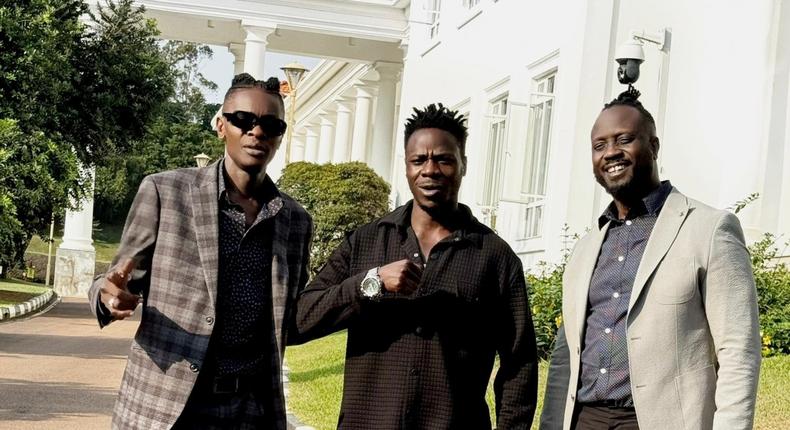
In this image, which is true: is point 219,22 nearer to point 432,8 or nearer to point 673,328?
point 432,8

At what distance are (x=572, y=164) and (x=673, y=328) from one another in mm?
12299

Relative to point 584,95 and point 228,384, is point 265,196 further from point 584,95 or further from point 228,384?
point 584,95

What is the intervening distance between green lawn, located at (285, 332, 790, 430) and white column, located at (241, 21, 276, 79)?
1522cm

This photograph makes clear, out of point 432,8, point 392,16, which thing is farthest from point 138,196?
point 392,16

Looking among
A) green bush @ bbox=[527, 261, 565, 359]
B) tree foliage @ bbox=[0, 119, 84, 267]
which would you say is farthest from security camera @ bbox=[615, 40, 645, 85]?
tree foliage @ bbox=[0, 119, 84, 267]

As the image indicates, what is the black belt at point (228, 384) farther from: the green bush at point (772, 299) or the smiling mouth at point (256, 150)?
the green bush at point (772, 299)

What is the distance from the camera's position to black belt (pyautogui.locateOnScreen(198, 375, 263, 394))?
13.9 feet

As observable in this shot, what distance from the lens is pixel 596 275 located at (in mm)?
4531

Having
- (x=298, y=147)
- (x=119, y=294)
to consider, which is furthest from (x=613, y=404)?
(x=298, y=147)

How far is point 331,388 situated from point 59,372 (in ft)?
11.6

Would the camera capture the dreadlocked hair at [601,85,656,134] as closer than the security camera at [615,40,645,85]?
Yes

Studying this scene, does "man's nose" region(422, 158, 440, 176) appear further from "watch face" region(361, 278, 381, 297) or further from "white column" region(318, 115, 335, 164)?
"white column" region(318, 115, 335, 164)

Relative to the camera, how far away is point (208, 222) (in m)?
4.40

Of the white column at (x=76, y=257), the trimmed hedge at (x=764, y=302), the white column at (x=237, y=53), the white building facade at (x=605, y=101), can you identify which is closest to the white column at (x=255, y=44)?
the white column at (x=237, y=53)
